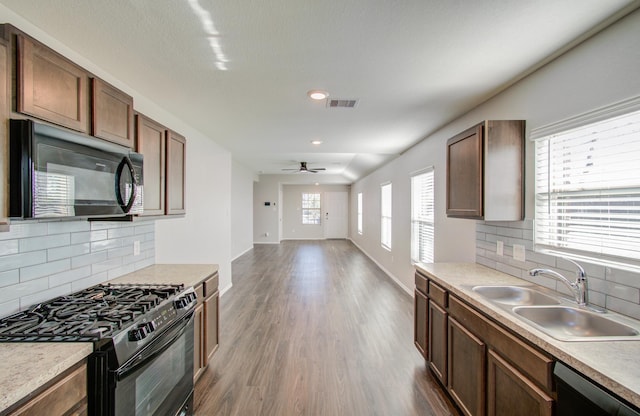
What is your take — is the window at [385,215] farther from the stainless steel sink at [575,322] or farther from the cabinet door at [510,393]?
the cabinet door at [510,393]

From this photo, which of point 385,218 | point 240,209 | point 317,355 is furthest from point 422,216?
point 240,209

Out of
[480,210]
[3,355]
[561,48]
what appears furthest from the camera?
[480,210]

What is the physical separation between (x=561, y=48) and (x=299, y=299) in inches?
159

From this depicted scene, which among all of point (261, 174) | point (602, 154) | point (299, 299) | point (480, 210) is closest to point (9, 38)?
point (480, 210)

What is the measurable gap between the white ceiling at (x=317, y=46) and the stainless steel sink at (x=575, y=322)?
1.52 metres

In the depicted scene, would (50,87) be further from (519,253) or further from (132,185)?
(519,253)

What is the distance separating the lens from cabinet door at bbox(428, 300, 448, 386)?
212 centimetres

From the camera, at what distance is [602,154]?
159 cm

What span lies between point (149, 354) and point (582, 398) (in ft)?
6.10

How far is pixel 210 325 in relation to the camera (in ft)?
8.11

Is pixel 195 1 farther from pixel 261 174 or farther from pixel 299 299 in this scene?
pixel 261 174

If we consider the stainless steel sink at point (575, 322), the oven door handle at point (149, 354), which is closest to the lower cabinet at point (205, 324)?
the oven door handle at point (149, 354)

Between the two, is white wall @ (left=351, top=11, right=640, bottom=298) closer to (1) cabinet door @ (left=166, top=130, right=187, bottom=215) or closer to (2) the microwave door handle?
(2) the microwave door handle

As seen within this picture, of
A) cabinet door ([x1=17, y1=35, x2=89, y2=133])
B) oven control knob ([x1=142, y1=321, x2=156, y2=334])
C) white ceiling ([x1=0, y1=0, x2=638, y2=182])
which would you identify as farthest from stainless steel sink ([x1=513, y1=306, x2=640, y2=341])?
cabinet door ([x1=17, y1=35, x2=89, y2=133])
